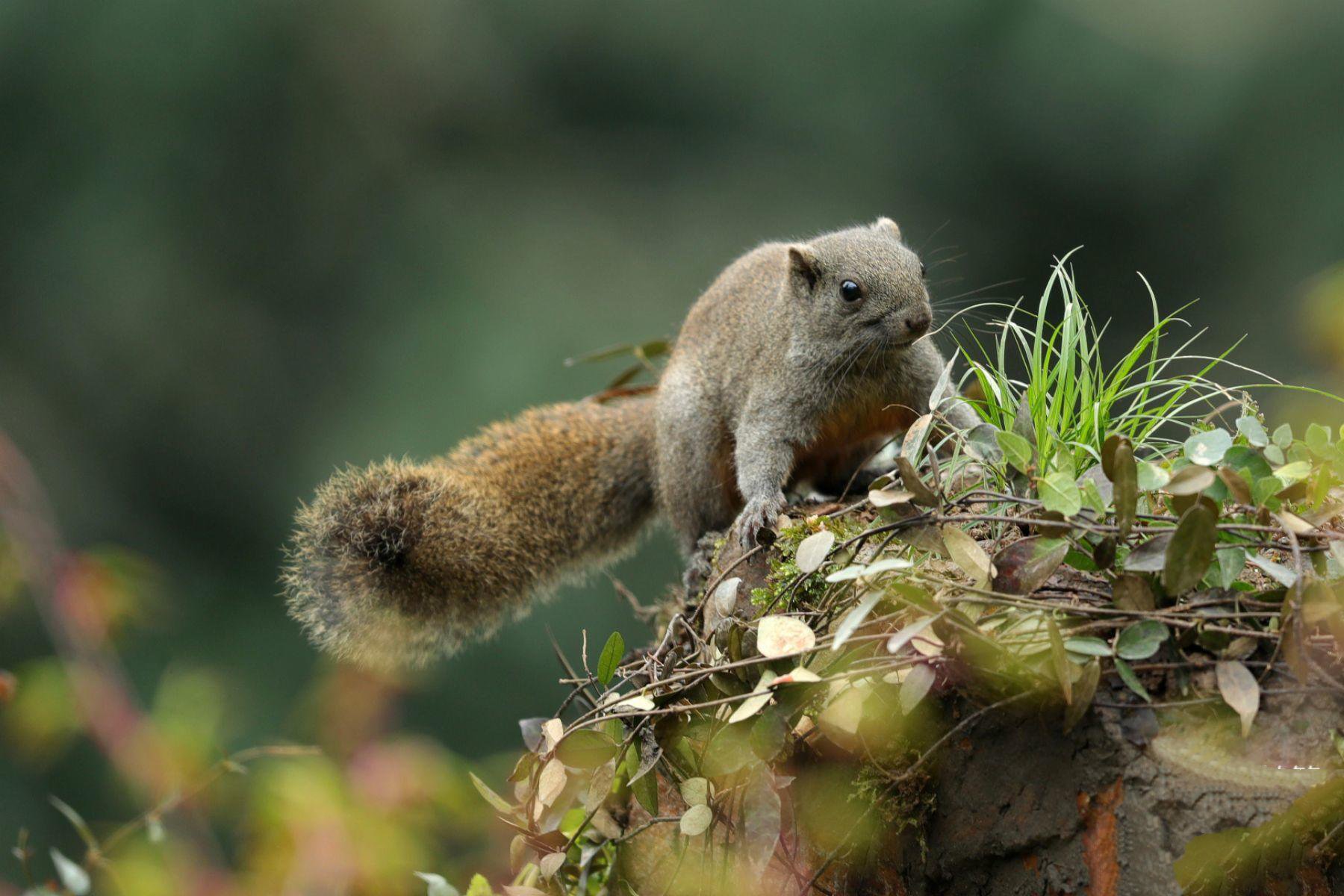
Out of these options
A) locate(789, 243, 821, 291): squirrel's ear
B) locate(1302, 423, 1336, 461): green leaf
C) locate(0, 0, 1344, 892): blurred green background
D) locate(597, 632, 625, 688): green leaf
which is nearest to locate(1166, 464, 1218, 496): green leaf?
locate(1302, 423, 1336, 461): green leaf

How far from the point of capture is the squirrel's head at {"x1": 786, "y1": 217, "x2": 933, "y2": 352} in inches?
85.7

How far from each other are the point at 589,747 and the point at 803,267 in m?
1.12

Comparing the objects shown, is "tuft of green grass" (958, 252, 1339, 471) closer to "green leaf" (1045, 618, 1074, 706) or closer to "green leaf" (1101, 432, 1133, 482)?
"green leaf" (1101, 432, 1133, 482)

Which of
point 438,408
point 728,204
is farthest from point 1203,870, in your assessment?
point 728,204

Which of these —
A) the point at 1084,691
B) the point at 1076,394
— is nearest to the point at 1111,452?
the point at 1084,691

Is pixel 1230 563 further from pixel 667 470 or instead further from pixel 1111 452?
pixel 667 470

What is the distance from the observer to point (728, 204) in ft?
19.5

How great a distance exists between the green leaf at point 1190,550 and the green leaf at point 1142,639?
0.14ft

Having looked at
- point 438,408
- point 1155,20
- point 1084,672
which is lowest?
point 438,408

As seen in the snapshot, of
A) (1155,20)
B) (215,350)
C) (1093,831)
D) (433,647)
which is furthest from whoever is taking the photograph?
(215,350)

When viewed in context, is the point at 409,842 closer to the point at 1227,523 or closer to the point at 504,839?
the point at 504,839

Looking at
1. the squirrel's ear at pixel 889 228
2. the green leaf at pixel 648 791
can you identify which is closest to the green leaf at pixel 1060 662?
the green leaf at pixel 648 791

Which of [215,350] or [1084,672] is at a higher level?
[1084,672]

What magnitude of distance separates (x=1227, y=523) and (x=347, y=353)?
504cm
